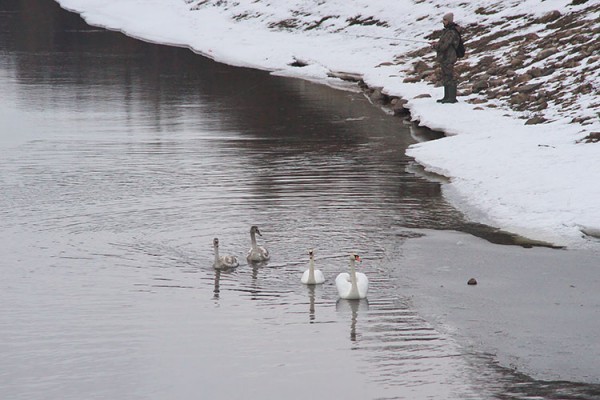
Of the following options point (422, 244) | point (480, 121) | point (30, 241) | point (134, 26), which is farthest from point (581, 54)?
point (134, 26)

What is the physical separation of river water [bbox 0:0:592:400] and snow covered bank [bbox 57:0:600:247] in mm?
884

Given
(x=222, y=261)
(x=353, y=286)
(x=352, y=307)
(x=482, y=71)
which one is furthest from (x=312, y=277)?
(x=482, y=71)

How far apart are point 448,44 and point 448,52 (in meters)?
0.25

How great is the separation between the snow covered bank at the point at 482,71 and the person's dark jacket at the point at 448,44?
1.11 meters

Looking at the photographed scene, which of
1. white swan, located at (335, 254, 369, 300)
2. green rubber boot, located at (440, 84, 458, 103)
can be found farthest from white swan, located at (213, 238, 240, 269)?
green rubber boot, located at (440, 84, 458, 103)

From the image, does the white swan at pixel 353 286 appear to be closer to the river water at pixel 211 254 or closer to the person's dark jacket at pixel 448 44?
the river water at pixel 211 254

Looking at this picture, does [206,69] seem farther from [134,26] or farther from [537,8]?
[134,26]

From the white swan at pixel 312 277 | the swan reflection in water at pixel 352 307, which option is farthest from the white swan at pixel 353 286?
the white swan at pixel 312 277

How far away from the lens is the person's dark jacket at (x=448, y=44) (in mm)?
27328

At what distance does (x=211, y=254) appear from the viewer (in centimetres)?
1530

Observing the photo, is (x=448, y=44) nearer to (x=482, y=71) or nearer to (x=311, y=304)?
(x=482, y=71)

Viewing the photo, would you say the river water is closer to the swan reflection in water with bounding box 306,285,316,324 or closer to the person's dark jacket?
the swan reflection in water with bounding box 306,285,316,324

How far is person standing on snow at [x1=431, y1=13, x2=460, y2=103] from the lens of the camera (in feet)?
89.7

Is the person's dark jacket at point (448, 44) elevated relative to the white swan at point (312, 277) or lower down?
elevated
